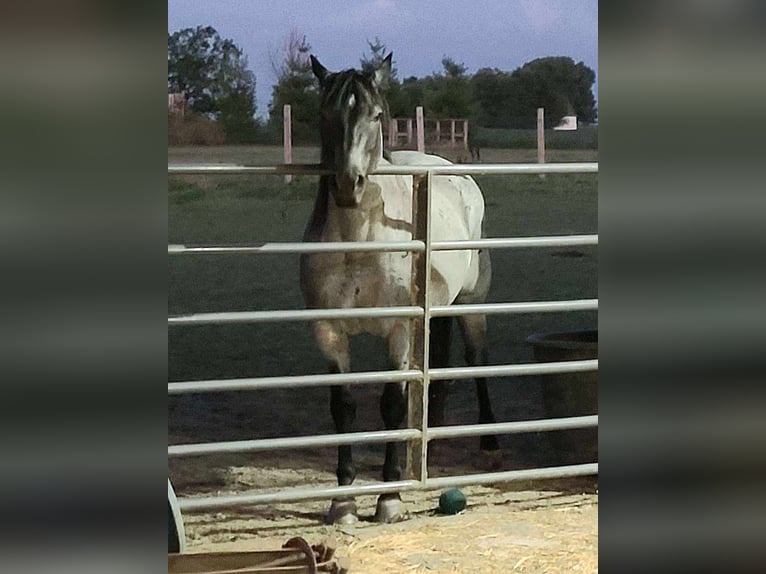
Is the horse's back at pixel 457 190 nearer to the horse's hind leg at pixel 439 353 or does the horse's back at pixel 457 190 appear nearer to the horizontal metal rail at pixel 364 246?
the horse's hind leg at pixel 439 353

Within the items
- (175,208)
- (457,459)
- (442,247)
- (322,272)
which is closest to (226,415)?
(457,459)

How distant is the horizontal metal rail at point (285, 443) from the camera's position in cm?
275

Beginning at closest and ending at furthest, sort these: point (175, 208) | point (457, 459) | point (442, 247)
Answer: point (442, 247), point (457, 459), point (175, 208)

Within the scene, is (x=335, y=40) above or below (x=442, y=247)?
above

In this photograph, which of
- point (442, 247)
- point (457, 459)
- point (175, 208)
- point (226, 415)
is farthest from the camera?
point (175, 208)

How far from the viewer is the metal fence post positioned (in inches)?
120

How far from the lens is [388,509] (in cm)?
328

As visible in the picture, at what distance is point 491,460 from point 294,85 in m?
4.86

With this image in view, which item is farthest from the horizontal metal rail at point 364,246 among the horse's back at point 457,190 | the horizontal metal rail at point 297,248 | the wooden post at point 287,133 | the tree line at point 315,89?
the wooden post at point 287,133

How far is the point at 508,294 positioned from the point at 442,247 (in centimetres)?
569

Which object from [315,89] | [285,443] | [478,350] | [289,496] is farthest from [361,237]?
[315,89]

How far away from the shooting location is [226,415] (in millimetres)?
5254
